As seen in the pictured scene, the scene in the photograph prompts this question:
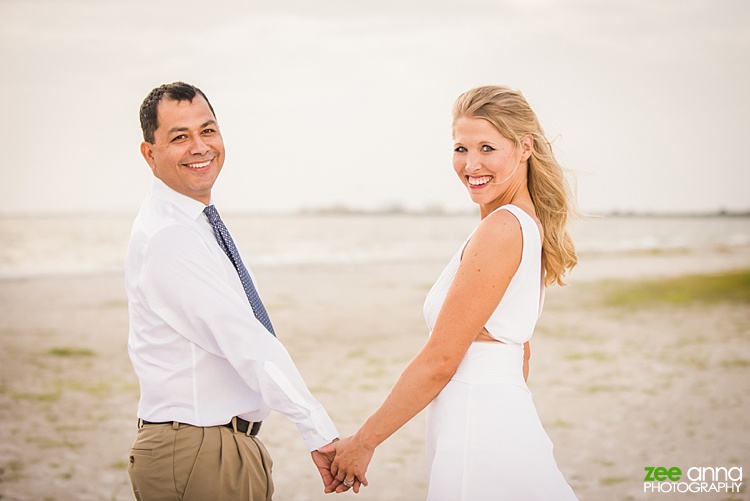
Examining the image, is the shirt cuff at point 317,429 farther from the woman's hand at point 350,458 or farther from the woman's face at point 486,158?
the woman's face at point 486,158

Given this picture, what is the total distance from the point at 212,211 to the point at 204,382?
2.51ft

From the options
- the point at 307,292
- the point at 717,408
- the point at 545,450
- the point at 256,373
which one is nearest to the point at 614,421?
the point at 717,408

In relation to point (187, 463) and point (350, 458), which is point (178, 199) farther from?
point (350, 458)

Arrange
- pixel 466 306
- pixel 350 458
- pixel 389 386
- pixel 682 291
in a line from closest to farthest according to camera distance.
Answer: pixel 466 306, pixel 350 458, pixel 389 386, pixel 682 291

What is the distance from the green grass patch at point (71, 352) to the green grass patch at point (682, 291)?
11479 millimetres

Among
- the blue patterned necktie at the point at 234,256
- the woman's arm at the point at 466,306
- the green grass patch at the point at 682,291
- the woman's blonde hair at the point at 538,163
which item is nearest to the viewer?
the woman's arm at the point at 466,306

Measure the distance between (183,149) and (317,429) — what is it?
134cm

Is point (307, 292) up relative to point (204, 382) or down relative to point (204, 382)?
down

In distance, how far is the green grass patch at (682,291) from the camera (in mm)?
16141

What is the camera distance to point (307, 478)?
577cm

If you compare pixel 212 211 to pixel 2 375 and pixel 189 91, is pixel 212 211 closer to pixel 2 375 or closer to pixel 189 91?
pixel 189 91

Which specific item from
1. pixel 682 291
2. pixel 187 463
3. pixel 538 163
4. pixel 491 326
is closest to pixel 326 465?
pixel 187 463

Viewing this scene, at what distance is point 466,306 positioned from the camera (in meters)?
2.58

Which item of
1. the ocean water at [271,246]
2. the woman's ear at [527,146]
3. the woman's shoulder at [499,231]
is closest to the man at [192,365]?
the woman's shoulder at [499,231]
